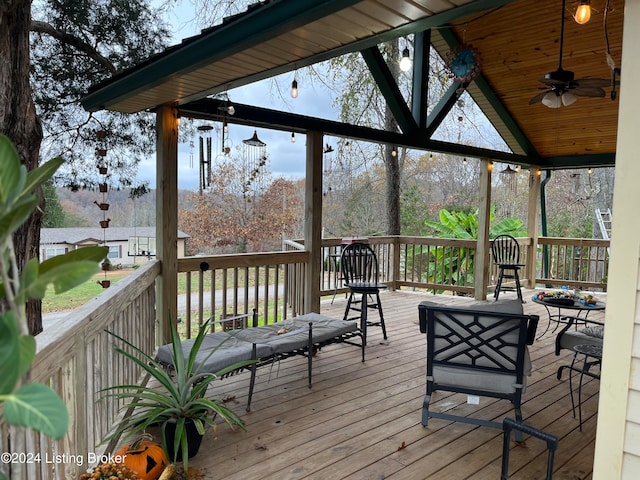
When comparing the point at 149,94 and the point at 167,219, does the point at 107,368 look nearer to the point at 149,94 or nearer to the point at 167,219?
the point at 167,219

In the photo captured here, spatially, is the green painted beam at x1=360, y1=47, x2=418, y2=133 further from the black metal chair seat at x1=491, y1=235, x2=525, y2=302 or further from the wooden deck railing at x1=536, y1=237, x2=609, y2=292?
the wooden deck railing at x1=536, y1=237, x2=609, y2=292

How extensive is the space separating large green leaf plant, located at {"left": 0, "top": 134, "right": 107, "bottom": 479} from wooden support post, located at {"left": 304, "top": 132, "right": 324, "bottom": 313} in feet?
13.4

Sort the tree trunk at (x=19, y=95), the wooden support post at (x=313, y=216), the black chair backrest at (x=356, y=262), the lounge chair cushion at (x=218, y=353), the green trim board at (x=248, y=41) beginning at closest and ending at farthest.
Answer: the green trim board at (x=248, y=41) < the lounge chair cushion at (x=218, y=353) < the tree trunk at (x=19, y=95) < the wooden support post at (x=313, y=216) < the black chair backrest at (x=356, y=262)

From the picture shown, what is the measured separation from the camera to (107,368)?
2.42 meters

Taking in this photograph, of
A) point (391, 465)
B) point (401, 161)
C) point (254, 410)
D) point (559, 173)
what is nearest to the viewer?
point (391, 465)

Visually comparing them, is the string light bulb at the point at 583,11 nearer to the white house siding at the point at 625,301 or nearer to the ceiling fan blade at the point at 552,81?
the ceiling fan blade at the point at 552,81

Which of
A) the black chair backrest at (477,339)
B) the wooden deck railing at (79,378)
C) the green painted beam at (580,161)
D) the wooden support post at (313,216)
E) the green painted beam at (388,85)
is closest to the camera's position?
the wooden deck railing at (79,378)

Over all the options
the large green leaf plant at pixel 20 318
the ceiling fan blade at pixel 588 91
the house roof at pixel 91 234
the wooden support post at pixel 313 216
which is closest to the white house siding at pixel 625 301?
the large green leaf plant at pixel 20 318

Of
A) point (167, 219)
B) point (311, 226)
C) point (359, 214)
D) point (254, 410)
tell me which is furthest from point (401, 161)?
point (254, 410)

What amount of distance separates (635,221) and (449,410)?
6.91 feet

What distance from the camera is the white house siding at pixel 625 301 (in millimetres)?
1482

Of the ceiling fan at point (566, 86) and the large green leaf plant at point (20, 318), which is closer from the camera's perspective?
the large green leaf plant at point (20, 318)

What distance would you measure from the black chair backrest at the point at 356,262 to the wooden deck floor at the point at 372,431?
133 cm

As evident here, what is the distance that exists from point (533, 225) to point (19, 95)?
8635 millimetres
